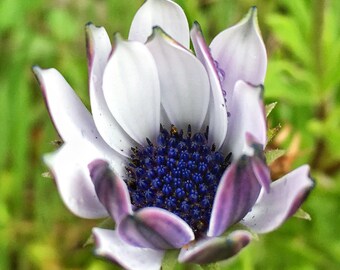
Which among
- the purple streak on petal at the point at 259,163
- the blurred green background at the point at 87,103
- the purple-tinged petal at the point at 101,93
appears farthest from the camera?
the blurred green background at the point at 87,103

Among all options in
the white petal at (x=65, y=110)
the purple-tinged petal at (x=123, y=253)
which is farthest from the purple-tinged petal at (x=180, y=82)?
the purple-tinged petal at (x=123, y=253)

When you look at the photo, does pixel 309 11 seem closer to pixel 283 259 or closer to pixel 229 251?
pixel 283 259

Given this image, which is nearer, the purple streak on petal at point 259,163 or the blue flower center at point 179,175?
the purple streak on petal at point 259,163

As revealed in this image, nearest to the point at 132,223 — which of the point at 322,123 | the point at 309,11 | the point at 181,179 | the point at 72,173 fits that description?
the point at 72,173

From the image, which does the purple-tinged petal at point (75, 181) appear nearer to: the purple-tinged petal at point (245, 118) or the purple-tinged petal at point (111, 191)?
the purple-tinged petal at point (111, 191)

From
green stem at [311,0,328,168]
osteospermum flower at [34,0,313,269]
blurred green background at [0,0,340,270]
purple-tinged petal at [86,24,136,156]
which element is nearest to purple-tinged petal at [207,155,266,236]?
osteospermum flower at [34,0,313,269]

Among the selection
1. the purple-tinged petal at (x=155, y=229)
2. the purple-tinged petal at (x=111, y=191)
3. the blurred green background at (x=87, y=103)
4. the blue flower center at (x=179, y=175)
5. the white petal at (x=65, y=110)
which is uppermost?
the white petal at (x=65, y=110)

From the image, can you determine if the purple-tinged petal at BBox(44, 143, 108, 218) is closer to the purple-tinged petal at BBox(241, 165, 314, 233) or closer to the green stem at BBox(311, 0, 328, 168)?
the purple-tinged petal at BBox(241, 165, 314, 233)
